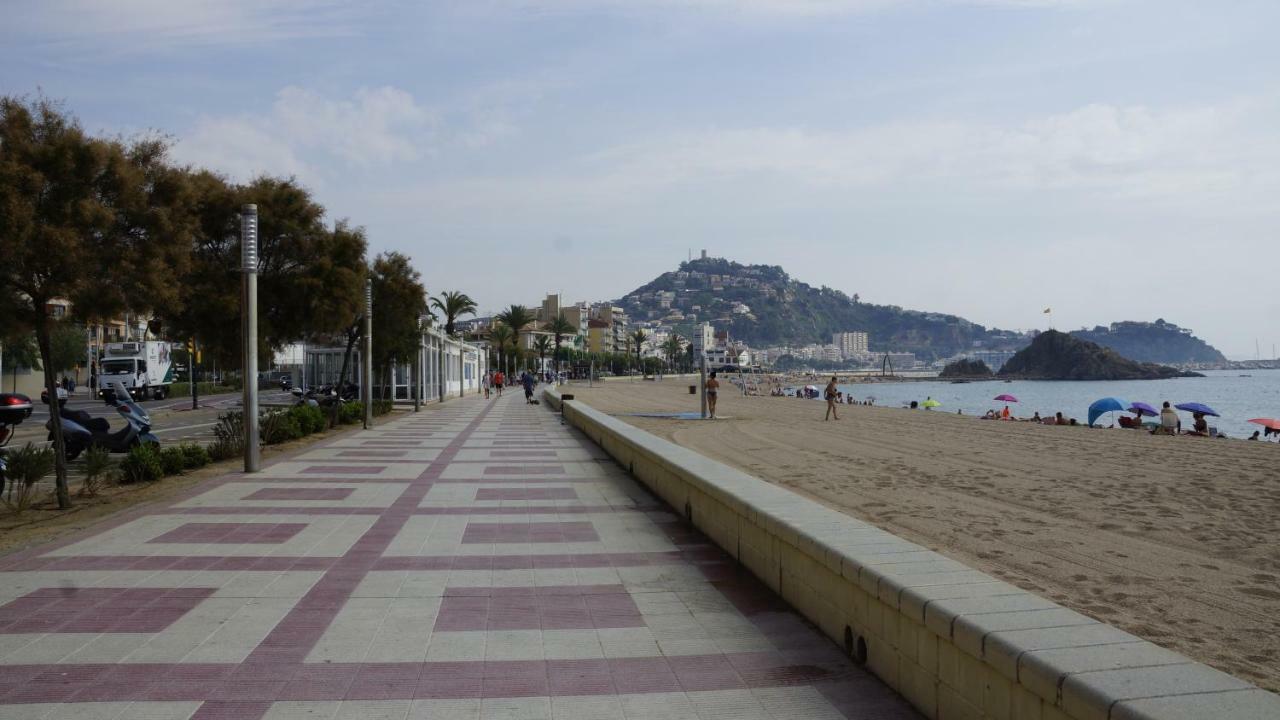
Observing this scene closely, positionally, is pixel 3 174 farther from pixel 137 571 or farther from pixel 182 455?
pixel 182 455

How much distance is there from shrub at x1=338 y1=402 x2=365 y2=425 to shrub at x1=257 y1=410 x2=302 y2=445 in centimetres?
451

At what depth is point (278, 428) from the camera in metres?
16.9

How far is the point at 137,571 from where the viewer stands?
20.5 feet

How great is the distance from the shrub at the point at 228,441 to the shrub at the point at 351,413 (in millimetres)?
7062

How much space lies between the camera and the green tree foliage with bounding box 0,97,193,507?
8.55m

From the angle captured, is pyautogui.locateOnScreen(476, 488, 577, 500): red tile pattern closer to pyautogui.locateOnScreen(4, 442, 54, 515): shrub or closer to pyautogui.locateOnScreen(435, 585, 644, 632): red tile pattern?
pyautogui.locateOnScreen(435, 585, 644, 632): red tile pattern

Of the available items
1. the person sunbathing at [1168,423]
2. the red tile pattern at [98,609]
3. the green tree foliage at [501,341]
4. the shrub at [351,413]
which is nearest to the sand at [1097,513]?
the person sunbathing at [1168,423]

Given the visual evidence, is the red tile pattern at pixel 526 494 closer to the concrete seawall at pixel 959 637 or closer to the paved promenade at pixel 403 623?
the paved promenade at pixel 403 623

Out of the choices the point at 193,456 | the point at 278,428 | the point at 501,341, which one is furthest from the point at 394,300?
the point at 501,341

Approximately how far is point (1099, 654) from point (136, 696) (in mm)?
3851

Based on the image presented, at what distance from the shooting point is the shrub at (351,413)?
2316 centimetres

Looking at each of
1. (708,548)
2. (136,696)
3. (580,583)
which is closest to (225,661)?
(136,696)

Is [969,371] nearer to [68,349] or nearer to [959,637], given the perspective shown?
[68,349]

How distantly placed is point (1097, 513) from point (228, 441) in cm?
1270
